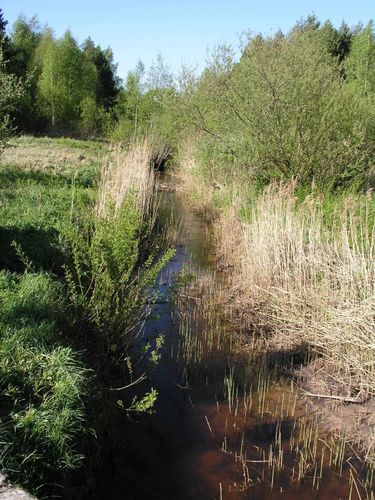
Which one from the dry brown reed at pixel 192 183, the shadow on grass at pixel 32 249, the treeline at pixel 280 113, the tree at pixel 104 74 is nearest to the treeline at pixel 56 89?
the tree at pixel 104 74

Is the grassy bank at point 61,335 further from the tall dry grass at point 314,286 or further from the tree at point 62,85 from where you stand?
the tree at point 62,85

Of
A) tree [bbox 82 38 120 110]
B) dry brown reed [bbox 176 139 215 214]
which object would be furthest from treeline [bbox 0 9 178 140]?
dry brown reed [bbox 176 139 215 214]

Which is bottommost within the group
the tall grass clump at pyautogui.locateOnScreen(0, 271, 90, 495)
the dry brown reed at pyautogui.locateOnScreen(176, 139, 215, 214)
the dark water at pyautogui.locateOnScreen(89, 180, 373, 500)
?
the dark water at pyautogui.locateOnScreen(89, 180, 373, 500)

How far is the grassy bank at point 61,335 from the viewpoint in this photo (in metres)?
3.32

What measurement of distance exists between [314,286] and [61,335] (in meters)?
3.09

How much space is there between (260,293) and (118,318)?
8.48 ft

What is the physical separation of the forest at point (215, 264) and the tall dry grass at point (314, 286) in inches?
1.0

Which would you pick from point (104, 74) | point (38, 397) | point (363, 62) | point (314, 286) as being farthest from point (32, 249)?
point (104, 74)

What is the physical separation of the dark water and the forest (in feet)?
0.17

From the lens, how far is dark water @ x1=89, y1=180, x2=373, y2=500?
157 inches

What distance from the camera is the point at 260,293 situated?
7.04m

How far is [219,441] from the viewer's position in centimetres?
459

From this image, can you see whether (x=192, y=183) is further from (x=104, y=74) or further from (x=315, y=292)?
(x=104, y=74)

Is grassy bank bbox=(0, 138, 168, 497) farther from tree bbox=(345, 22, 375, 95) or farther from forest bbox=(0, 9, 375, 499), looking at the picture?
tree bbox=(345, 22, 375, 95)
